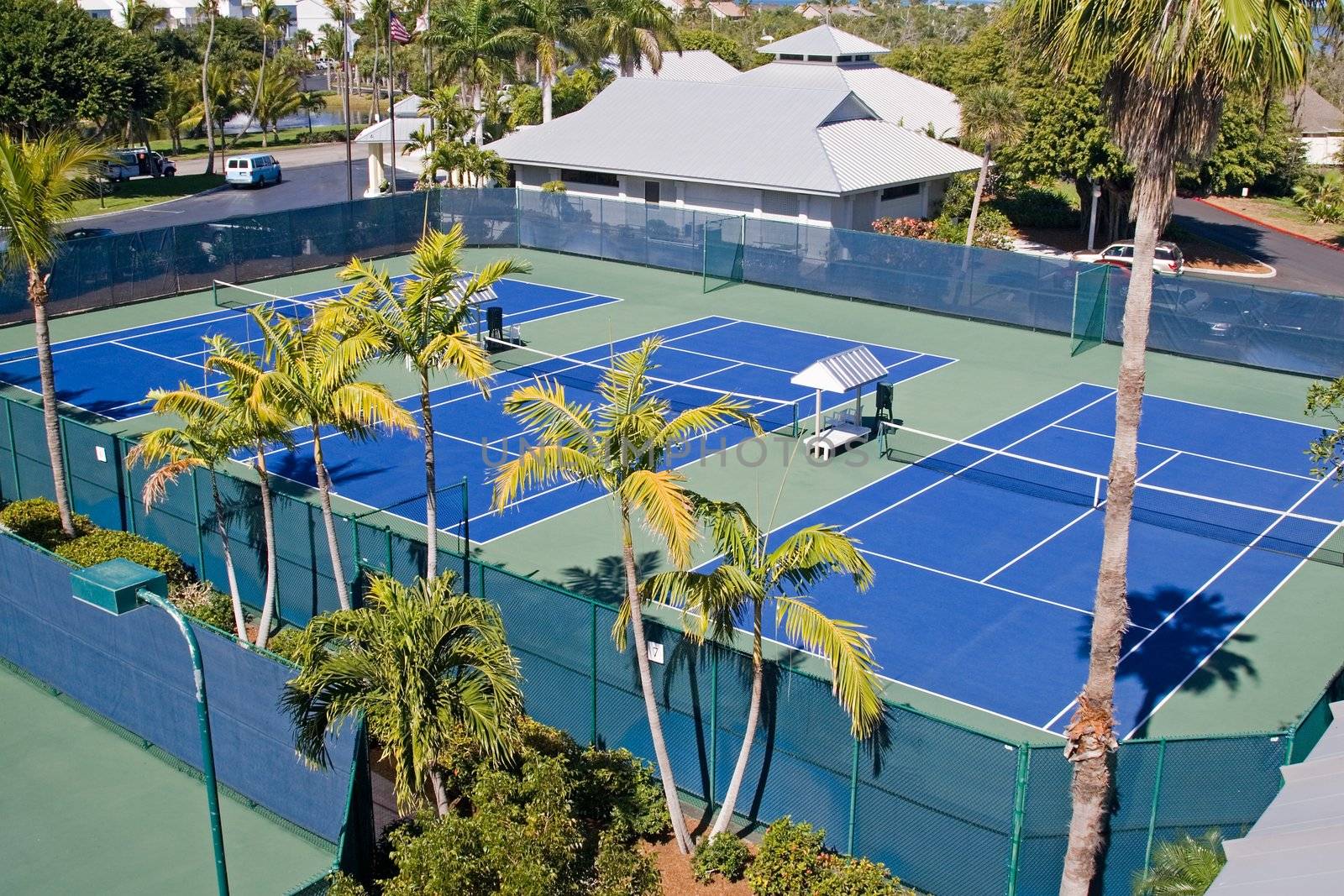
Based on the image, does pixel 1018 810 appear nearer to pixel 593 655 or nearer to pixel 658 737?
pixel 658 737

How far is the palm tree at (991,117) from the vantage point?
153ft

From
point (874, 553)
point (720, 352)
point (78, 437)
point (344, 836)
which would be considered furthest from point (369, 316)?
point (720, 352)

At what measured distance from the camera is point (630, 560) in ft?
45.9

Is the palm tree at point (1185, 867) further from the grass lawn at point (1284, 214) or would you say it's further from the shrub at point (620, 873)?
the grass lawn at point (1284, 214)

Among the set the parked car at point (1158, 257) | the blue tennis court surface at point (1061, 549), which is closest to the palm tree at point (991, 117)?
the parked car at point (1158, 257)

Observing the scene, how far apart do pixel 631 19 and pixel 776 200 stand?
1608cm

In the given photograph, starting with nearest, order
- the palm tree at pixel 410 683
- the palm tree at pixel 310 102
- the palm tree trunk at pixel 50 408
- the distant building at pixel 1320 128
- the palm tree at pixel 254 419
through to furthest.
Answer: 1. the palm tree at pixel 410 683
2. the palm tree at pixel 254 419
3. the palm tree trunk at pixel 50 408
4. the distant building at pixel 1320 128
5. the palm tree at pixel 310 102

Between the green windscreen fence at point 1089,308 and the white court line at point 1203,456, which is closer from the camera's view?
the white court line at point 1203,456

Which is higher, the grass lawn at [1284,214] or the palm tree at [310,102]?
the palm tree at [310,102]

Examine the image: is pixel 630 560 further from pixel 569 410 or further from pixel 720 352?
pixel 720 352

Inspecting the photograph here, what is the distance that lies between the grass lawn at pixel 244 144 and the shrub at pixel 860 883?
77.8m

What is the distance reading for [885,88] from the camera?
67.0 meters

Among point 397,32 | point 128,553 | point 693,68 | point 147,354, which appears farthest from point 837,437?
point 693,68

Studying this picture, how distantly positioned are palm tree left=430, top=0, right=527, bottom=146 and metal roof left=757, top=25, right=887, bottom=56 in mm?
17683
